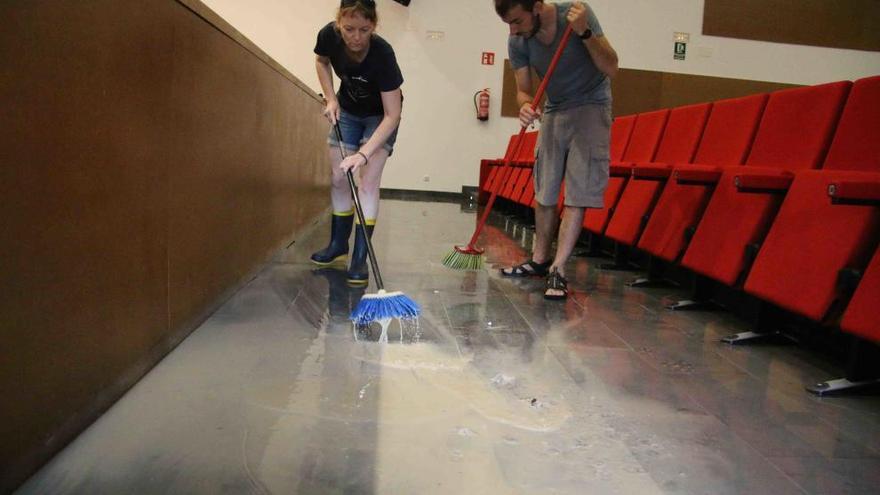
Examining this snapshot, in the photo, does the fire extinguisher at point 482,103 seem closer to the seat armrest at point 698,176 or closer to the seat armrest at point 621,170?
A: the seat armrest at point 621,170

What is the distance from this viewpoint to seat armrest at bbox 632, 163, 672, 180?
8.91ft

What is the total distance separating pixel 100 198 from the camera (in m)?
1.04

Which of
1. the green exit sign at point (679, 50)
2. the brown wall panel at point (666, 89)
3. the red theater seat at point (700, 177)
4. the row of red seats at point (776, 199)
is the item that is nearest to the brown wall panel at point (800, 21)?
the green exit sign at point (679, 50)

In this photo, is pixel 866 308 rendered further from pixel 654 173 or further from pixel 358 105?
pixel 358 105

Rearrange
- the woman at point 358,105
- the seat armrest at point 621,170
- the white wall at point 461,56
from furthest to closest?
1. the white wall at point 461,56
2. the seat armrest at point 621,170
3. the woman at point 358,105

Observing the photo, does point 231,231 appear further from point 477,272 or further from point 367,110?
point 477,272

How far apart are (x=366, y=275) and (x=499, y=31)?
638 centimetres

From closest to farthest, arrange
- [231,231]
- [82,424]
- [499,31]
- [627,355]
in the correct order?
[82,424] → [627,355] → [231,231] → [499,31]

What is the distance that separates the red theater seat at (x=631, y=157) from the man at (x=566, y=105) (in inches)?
21.9

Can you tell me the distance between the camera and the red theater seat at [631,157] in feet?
10.6

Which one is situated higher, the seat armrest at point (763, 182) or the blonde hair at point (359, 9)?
the blonde hair at point (359, 9)

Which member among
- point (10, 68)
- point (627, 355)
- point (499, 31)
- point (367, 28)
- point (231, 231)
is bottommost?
point (627, 355)

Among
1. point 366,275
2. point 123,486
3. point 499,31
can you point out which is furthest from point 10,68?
point 499,31

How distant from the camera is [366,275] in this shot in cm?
245
